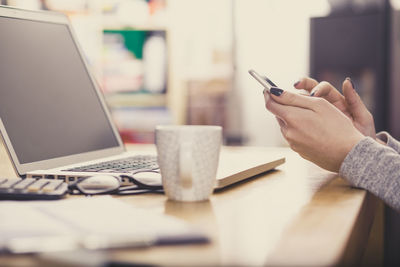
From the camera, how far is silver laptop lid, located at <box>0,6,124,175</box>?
85 centimetres

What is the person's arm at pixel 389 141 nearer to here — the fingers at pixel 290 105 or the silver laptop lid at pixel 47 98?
the fingers at pixel 290 105

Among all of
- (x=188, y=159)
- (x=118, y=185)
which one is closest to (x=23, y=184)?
(x=118, y=185)

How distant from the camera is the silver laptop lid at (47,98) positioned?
850mm

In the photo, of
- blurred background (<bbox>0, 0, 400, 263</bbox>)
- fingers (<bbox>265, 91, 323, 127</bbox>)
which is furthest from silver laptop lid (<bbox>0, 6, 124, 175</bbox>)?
blurred background (<bbox>0, 0, 400, 263</bbox>)

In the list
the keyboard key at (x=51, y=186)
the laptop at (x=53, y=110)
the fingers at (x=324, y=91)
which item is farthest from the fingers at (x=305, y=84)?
the keyboard key at (x=51, y=186)

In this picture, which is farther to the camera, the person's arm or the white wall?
the white wall

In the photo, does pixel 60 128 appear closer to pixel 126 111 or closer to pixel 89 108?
pixel 89 108

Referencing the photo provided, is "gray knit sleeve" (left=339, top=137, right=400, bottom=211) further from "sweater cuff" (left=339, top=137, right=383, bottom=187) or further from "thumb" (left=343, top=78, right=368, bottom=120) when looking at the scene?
"thumb" (left=343, top=78, right=368, bottom=120)

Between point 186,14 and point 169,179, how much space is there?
3.06 metres

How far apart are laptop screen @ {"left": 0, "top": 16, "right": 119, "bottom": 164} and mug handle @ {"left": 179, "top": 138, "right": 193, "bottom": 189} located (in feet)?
1.11

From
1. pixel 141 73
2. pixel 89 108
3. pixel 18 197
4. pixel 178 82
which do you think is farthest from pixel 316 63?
pixel 18 197

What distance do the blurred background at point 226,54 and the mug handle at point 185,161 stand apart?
8.51 ft

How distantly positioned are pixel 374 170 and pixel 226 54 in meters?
2.93

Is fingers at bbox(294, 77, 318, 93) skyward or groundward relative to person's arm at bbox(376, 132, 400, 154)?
skyward
